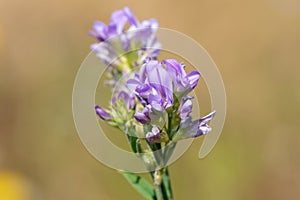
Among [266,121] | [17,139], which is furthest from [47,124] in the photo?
[266,121]

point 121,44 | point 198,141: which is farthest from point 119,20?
point 198,141

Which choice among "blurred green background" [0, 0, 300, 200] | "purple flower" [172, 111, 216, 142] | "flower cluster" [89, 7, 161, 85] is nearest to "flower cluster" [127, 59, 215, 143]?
"purple flower" [172, 111, 216, 142]

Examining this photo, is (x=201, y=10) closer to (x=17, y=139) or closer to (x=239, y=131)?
(x=239, y=131)

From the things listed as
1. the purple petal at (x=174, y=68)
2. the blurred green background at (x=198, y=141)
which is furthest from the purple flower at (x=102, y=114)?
the blurred green background at (x=198, y=141)

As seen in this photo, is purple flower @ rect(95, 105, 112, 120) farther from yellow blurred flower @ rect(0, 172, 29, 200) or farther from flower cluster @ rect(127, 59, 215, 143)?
yellow blurred flower @ rect(0, 172, 29, 200)

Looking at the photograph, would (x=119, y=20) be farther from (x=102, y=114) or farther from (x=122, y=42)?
(x=102, y=114)
